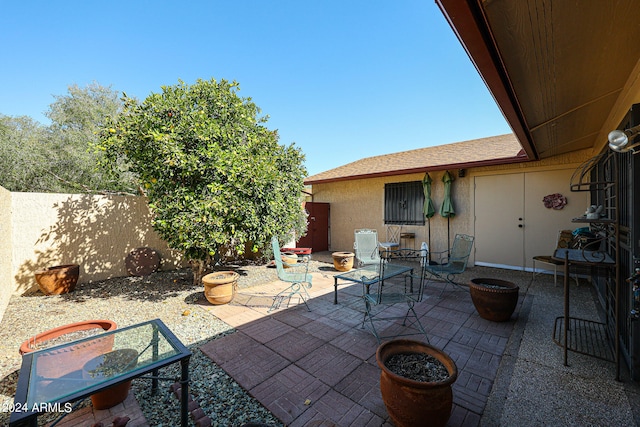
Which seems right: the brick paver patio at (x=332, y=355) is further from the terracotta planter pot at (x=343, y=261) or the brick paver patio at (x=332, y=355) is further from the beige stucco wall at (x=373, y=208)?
the beige stucco wall at (x=373, y=208)

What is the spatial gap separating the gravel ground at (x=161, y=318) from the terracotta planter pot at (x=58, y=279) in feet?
0.51

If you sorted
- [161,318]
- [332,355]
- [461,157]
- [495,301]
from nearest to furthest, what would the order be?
[332,355] < [495,301] < [161,318] < [461,157]

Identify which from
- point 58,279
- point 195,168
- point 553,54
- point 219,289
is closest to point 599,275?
point 553,54

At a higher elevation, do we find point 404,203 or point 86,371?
point 404,203

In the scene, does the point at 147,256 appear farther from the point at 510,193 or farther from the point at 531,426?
the point at 510,193

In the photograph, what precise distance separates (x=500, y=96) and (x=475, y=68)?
701 millimetres

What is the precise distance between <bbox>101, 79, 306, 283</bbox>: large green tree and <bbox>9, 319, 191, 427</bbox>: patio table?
2310 mm

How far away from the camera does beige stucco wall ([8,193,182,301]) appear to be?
4.61 metres

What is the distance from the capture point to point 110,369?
5.27 ft

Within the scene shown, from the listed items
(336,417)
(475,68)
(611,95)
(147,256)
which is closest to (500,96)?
(475,68)

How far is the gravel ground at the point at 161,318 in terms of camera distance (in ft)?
6.42

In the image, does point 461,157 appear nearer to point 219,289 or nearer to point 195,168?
point 195,168

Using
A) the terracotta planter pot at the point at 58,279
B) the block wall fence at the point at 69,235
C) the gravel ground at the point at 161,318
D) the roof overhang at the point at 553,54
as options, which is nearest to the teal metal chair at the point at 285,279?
the gravel ground at the point at 161,318

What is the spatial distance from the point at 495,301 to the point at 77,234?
7661 mm
